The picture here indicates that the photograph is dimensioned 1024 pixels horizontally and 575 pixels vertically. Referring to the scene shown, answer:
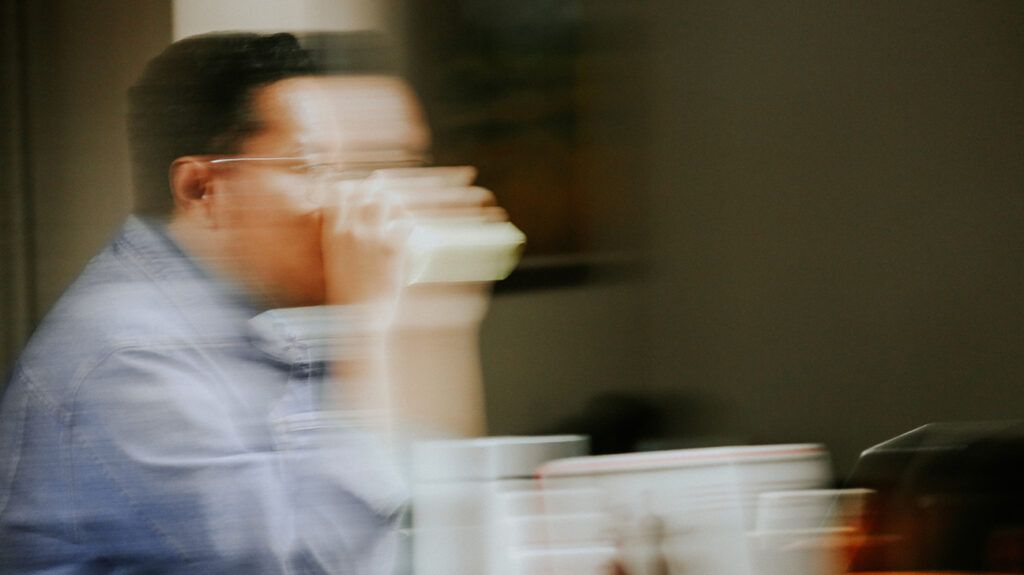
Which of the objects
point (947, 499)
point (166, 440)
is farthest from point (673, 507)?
point (166, 440)

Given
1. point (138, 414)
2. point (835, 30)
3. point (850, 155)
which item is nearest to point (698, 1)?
point (835, 30)

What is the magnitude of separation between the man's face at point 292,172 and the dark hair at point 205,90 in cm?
2

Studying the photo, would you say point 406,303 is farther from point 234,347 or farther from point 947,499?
point 947,499

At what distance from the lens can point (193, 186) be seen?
3.93ft

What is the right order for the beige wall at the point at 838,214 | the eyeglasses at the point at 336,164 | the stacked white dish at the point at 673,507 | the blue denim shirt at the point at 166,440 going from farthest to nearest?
the beige wall at the point at 838,214
the stacked white dish at the point at 673,507
the eyeglasses at the point at 336,164
the blue denim shirt at the point at 166,440

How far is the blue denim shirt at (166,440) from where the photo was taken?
3.68 ft

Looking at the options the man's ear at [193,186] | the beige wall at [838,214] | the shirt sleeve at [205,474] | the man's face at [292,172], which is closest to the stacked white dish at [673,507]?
the beige wall at [838,214]

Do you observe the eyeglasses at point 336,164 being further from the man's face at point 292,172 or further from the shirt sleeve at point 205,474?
the shirt sleeve at point 205,474

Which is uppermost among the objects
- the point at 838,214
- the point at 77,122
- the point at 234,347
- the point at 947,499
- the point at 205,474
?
the point at 77,122

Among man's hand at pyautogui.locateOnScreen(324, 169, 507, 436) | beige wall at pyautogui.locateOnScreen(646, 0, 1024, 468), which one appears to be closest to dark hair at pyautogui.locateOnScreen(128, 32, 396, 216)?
man's hand at pyautogui.locateOnScreen(324, 169, 507, 436)

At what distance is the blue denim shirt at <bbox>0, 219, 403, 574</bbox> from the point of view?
1.12 metres

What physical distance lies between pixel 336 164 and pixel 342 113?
62 mm

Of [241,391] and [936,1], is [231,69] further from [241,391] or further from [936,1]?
[936,1]

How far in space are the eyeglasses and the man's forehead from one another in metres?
0.01
